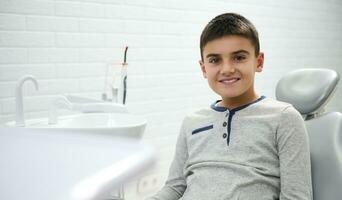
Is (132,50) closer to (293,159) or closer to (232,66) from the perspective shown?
(232,66)

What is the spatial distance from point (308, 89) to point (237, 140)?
1.43 feet

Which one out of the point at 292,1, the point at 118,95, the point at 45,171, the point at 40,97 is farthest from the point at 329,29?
the point at 45,171

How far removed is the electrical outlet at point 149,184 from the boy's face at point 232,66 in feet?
4.52

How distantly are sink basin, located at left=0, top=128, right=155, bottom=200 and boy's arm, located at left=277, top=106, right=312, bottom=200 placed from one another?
999mm

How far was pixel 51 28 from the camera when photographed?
2219 millimetres

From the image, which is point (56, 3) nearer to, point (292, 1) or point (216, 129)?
point (216, 129)

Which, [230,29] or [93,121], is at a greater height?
[230,29]

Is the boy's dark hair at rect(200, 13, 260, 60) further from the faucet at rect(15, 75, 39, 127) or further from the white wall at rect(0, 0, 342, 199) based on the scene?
the white wall at rect(0, 0, 342, 199)

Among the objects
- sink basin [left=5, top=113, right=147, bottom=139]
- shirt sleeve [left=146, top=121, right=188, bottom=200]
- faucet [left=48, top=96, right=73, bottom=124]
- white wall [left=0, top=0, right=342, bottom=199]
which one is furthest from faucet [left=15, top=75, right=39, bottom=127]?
shirt sleeve [left=146, top=121, right=188, bottom=200]

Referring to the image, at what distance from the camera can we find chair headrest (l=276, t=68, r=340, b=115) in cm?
155

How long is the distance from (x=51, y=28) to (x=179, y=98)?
3.59ft

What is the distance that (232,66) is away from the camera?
1.40 metres

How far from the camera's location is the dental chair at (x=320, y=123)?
52.4 inches

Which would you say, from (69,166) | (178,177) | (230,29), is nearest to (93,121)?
(178,177)
